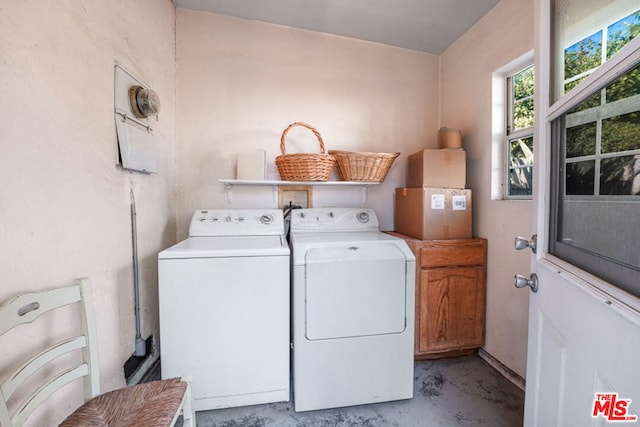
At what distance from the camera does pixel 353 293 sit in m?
1.51

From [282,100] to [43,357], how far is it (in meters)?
2.05

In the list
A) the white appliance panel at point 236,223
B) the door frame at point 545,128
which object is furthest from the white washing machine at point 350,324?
the door frame at point 545,128

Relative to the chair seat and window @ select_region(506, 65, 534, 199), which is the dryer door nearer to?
the chair seat

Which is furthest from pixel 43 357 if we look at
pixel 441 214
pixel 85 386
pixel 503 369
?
pixel 503 369

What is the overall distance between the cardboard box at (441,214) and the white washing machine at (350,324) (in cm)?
45

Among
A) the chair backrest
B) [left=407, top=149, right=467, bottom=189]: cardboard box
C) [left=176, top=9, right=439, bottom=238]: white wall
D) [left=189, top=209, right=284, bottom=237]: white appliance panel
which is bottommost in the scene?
the chair backrest

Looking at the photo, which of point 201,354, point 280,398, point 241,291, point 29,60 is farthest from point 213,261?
point 29,60

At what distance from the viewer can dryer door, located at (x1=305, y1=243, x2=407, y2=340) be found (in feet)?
4.89

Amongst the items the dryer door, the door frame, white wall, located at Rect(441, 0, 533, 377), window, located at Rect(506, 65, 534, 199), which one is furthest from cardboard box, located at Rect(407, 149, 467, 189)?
the door frame

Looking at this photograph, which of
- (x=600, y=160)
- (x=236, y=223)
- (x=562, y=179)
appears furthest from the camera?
(x=236, y=223)

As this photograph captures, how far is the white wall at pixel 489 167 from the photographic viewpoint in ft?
5.54

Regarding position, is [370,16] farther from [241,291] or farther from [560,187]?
[241,291]

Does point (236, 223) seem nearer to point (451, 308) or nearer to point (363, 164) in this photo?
point (363, 164)

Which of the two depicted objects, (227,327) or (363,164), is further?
(363,164)
